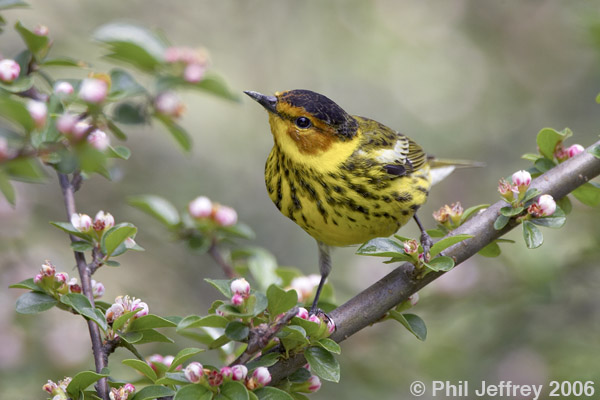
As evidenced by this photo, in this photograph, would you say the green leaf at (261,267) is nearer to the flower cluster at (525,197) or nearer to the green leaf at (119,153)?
the green leaf at (119,153)

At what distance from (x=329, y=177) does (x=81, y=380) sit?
147 centimetres

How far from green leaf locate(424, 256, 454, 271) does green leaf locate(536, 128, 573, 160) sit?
67cm

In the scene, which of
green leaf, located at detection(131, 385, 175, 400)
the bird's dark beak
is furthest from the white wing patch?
green leaf, located at detection(131, 385, 175, 400)

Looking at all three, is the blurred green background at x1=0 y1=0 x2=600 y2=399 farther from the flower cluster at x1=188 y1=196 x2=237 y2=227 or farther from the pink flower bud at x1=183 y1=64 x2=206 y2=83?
the flower cluster at x1=188 y1=196 x2=237 y2=227

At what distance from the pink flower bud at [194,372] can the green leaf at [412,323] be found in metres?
0.69

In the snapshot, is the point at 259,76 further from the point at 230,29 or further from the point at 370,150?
the point at 370,150

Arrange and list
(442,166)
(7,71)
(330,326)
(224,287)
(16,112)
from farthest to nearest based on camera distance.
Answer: (442,166)
(7,71)
(330,326)
(224,287)
(16,112)

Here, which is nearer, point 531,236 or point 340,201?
point 531,236

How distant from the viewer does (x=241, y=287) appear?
1893mm

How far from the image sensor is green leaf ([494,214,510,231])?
218 cm

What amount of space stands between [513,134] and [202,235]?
355 centimetres

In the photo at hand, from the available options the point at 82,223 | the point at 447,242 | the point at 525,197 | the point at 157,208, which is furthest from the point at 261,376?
the point at 157,208

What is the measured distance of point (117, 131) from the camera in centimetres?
258

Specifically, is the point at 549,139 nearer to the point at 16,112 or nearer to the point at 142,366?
the point at 142,366
